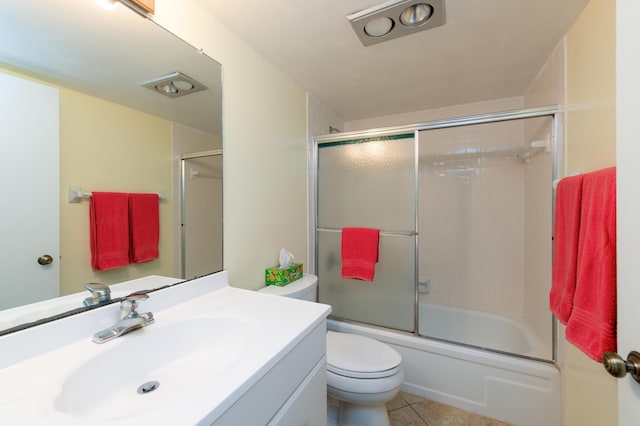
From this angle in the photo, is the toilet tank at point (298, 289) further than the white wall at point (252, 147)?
Yes

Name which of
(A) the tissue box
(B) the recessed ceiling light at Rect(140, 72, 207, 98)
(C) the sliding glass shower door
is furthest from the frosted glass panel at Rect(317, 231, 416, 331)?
(B) the recessed ceiling light at Rect(140, 72, 207, 98)

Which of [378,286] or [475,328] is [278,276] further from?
[475,328]

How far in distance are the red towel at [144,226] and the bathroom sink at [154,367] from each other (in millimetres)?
305

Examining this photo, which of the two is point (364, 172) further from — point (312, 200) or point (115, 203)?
point (115, 203)

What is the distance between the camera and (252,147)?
147cm

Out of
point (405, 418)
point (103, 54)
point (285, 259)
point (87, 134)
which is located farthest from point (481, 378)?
point (103, 54)

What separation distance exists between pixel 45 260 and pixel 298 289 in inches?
42.5

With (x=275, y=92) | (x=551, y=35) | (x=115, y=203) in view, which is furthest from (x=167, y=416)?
(x=551, y=35)

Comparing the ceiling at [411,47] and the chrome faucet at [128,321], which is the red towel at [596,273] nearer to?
the ceiling at [411,47]

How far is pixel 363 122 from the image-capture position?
2.72 m

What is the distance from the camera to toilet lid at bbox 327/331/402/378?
1.26 meters

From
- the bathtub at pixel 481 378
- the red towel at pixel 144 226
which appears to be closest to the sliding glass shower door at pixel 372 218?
the bathtub at pixel 481 378

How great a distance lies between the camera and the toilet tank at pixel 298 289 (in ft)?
4.80

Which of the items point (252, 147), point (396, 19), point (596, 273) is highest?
point (396, 19)
